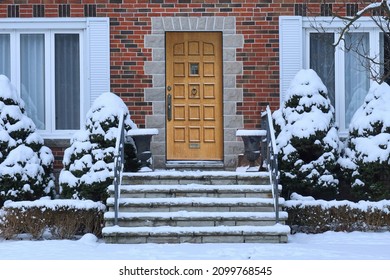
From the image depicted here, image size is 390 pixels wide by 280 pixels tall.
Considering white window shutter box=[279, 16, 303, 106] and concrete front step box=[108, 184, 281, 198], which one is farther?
white window shutter box=[279, 16, 303, 106]

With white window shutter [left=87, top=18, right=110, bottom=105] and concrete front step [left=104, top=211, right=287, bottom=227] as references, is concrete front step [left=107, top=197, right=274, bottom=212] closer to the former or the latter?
concrete front step [left=104, top=211, right=287, bottom=227]

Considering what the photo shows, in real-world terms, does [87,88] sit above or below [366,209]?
above

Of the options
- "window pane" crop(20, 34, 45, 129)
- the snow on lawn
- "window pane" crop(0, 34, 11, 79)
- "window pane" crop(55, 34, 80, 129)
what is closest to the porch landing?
the snow on lawn

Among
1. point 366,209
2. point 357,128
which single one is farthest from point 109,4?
point 366,209

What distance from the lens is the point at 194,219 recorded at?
11.6m

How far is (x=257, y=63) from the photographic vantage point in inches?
562

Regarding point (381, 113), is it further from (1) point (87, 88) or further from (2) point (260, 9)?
(1) point (87, 88)

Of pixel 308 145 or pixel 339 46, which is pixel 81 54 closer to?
pixel 308 145

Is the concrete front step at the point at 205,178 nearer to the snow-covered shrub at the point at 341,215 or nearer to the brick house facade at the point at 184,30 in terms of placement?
the snow-covered shrub at the point at 341,215

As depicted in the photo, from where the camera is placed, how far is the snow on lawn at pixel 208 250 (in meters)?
10.2

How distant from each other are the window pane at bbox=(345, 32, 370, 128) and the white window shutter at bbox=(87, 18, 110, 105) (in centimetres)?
404

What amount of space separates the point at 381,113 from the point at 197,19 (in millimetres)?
3426

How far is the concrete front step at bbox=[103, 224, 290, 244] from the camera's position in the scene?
11330 millimetres

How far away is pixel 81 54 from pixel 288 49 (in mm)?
3466
